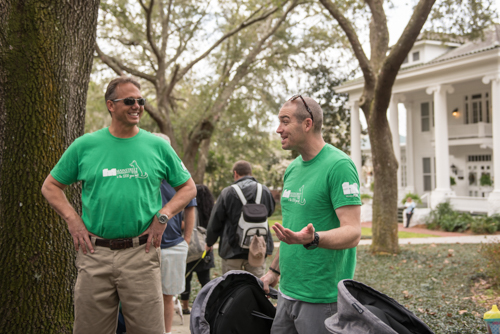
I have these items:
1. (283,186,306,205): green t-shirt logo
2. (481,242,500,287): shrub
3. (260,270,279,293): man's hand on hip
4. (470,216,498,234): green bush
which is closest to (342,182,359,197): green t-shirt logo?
(283,186,306,205): green t-shirt logo

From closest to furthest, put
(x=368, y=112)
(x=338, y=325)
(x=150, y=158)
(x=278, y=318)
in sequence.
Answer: (x=338, y=325), (x=278, y=318), (x=150, y=158), (x=368, y=112)

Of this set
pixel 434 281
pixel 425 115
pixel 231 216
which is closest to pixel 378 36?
pixel 434 281

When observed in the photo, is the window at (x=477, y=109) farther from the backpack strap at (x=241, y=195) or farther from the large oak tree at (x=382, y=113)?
the backpack strap at (x=241, y=195)

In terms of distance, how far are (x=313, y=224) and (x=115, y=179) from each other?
1.32 metres

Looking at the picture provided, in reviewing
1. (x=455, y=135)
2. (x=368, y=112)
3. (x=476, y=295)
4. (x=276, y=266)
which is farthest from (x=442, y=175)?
(x=276, y=266)

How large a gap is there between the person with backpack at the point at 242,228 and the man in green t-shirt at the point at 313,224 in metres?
2.34

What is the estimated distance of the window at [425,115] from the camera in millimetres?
25984

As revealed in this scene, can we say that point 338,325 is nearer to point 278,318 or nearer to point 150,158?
point 278,318

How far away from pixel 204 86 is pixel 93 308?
56.8ft

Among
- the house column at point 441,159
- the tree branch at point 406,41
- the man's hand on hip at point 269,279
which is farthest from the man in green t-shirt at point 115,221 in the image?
the house column at point 441,159

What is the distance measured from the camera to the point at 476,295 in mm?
7242

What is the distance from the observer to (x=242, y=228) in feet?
17.5

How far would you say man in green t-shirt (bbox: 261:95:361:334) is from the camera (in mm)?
2611

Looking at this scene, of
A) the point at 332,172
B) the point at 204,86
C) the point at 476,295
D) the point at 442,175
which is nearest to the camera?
the point at 332,172
